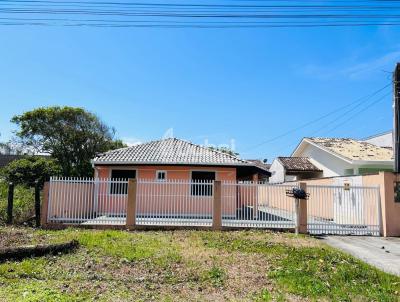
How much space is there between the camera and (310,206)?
48.7 ft

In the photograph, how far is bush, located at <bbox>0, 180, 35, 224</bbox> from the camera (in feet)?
46.8

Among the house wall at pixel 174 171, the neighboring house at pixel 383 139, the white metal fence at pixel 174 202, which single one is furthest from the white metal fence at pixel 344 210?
the neighboring house at pixel 383 139

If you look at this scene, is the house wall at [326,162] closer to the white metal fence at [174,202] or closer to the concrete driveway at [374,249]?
the concrete driveway at [374,249]

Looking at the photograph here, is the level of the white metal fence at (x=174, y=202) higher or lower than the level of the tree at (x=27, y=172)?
lower

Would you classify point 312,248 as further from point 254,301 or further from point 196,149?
point 196,149

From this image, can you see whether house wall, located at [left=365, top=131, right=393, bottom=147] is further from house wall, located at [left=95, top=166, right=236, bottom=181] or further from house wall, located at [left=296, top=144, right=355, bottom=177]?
house wall, located at [left=95, top=166, right=236, bottom=181]

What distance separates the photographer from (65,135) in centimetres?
3506

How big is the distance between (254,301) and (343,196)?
9.86 meters

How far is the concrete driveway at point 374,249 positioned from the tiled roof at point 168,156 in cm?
683

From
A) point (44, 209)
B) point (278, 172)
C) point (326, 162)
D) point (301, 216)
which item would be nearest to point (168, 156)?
point (44, 209)

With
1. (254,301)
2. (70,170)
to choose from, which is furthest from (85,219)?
(70,170)

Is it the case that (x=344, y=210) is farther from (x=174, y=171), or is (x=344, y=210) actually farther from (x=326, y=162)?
(x=326, y=162)

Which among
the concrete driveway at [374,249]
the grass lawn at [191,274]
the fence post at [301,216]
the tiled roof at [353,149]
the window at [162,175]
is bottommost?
the concrete driveway at [374,249]

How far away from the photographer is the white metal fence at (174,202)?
47.6ft
